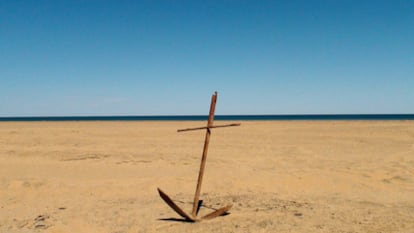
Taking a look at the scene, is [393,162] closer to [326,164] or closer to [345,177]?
[326,164]

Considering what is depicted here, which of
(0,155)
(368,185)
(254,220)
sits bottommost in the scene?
(0,155)

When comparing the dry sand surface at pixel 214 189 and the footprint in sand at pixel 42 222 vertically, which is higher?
the dry sand surface at pixel 214 189

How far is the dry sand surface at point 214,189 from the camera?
6.00 m

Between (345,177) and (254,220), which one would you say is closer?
(254,220)

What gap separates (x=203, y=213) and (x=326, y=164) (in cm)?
646

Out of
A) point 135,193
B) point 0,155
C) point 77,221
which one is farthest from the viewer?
point 0,155

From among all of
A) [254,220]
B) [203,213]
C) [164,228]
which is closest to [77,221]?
[164,228]

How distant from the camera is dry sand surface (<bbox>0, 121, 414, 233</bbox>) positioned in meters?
6.00

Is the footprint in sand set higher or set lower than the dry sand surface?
lower

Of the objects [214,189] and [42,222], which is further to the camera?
[214,189]

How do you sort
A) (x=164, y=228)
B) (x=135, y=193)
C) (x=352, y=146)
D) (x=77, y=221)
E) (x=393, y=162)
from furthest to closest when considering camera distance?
(x=352, y=146), (x=393, y=162), (x=135, y=193), (x=77, y=221), (x=164, y=228)

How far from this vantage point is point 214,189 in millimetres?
8695

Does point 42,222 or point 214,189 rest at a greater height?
point 214,189

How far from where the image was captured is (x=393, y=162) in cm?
1137
